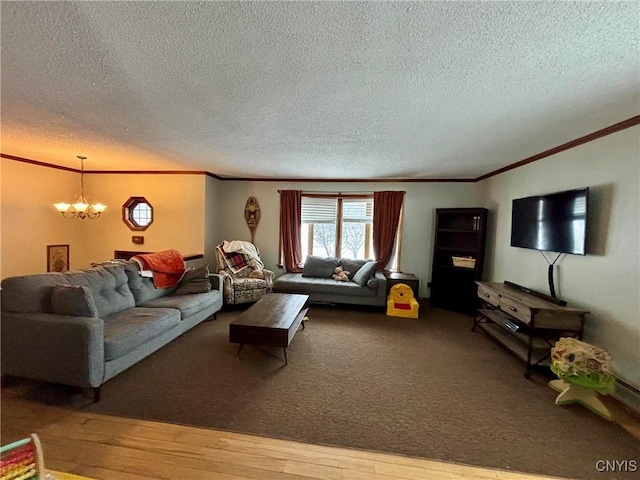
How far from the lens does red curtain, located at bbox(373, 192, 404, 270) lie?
5012 millimetres

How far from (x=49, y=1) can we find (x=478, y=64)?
203cm

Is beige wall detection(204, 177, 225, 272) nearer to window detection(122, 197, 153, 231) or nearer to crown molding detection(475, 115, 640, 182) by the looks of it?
window detection(122, 197, 153, 231)

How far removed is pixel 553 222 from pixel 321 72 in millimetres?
2803

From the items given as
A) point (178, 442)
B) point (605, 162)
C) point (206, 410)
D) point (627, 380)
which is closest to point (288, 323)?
point (206, 410)

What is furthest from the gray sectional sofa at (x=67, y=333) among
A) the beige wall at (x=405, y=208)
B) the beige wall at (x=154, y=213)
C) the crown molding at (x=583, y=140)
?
the crown molding at (x=583, y=140)

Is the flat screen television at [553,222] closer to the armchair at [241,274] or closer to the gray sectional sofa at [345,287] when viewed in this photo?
the gray sectional sofa at [345,287]

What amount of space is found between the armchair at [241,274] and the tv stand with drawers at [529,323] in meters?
3.24

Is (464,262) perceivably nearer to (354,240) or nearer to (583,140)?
(354,240)

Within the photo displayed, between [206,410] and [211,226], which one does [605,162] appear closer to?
[206,410]

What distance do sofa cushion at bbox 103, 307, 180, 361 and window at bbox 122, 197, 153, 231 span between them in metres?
2.77

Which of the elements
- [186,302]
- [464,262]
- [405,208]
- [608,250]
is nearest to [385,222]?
[405,208]

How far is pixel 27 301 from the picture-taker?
2.15 metres

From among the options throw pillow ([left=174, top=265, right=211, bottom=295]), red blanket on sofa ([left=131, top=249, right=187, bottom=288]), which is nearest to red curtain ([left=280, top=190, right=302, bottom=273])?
throw pillow ([left=174, top=265, right=211, bottom=295])

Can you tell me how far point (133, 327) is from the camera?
238 cm
